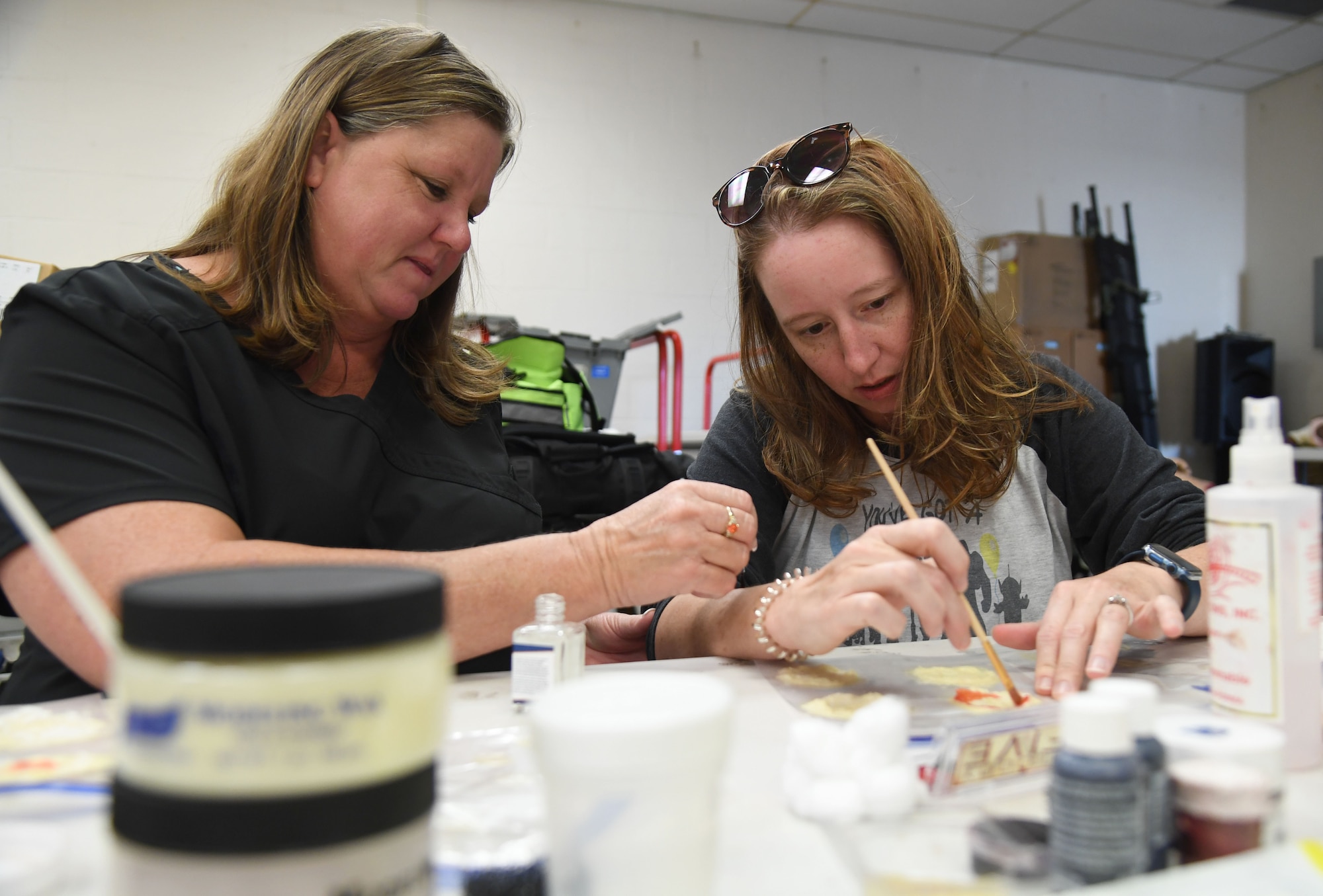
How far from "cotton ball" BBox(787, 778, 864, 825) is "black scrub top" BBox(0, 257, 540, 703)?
566 mm

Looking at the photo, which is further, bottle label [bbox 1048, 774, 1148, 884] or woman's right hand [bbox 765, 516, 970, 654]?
woman's right hand [bbox 765, 516, 970, 654]

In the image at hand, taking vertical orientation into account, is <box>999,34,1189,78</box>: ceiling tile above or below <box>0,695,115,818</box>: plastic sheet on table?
above

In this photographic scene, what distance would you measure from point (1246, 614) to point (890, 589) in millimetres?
303

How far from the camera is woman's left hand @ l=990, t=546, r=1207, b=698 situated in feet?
2.64

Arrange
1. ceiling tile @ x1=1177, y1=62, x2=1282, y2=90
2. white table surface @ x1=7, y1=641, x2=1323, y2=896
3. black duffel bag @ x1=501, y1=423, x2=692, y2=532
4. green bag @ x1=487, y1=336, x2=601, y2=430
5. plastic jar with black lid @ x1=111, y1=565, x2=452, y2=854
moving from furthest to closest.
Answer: ceiling tile @ x1=1177, y1=62, x2=1282, y2=90, green bag @ x1=487, y1=336, x2=601, y2=430, black duffel bag @ x1=501, y1=423, x2=692, y2=532, white table surface @ x1=7, y1=641, x2=1323, y2=896, plastic jar with black lid @ x1=111, y1=565, x2=452, y2=854

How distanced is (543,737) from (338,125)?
40.5 inches

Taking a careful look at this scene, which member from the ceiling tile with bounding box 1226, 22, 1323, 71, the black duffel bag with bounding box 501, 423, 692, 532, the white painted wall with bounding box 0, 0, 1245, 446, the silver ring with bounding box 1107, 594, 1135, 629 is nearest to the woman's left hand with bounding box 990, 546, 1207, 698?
the silver ring with bounding box 1107, 594, 1135, 629

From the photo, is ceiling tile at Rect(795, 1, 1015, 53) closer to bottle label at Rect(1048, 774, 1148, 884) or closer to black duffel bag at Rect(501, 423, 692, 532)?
black duffel bag at Rect(501, 423, 692, 532)

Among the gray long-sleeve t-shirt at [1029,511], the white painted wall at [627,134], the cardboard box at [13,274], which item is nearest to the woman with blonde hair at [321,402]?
the gray long-sleeve t-shirt at [1029,511]

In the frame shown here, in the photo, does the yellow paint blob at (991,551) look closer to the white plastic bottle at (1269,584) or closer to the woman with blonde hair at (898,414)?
the woman with blonde hair at (898,414)

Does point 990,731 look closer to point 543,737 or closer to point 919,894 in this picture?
point 919,894

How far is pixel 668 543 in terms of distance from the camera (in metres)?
0.91

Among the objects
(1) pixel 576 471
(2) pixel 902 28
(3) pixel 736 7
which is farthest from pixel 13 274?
(2) pixel 902 28

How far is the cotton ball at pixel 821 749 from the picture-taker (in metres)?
0.53
